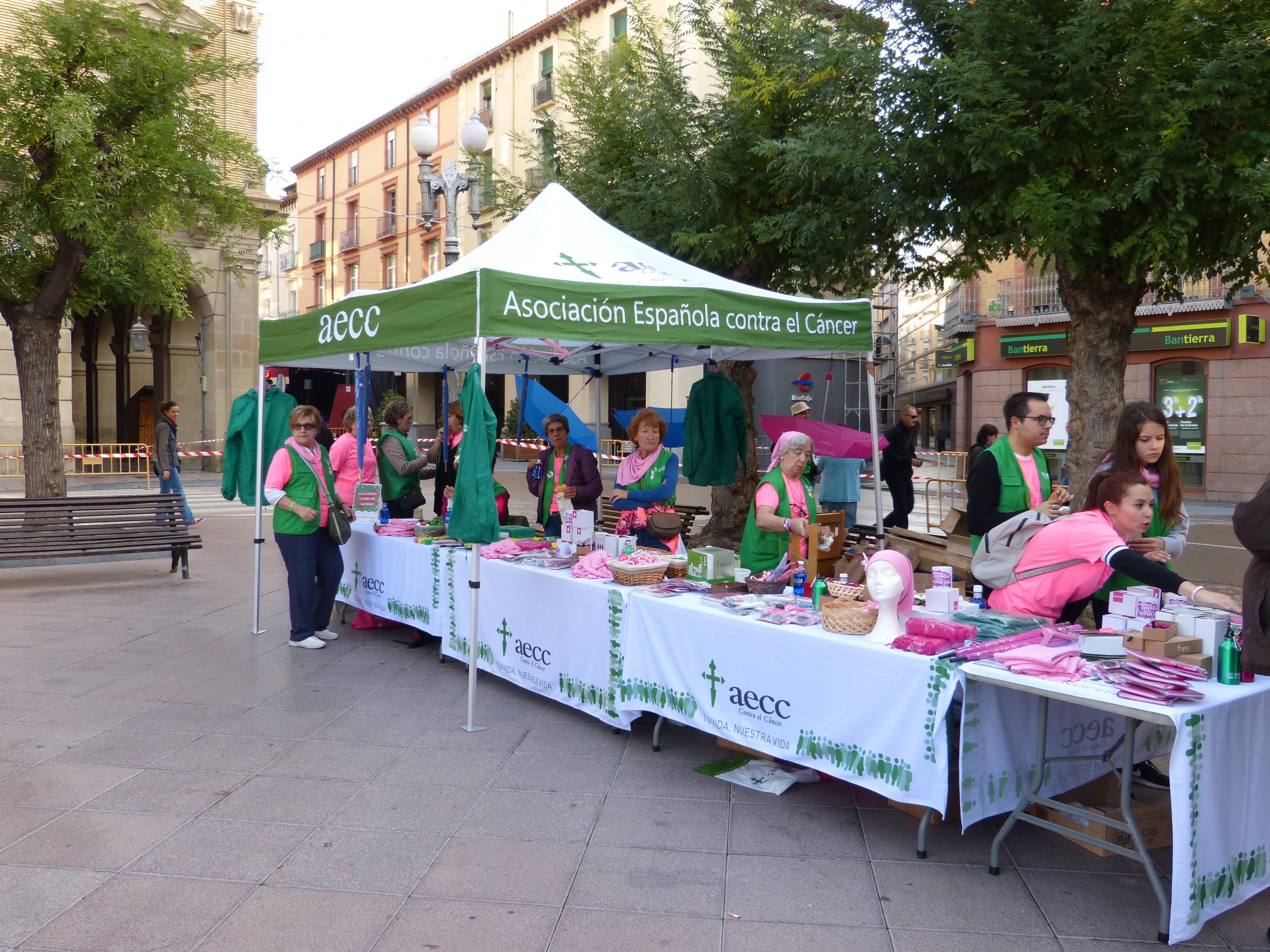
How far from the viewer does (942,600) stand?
4.10m

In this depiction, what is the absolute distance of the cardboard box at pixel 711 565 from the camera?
16.3 ft

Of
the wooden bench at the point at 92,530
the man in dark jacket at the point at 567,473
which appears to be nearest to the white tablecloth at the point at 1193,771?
the man in dark jacket at the point at 567,473

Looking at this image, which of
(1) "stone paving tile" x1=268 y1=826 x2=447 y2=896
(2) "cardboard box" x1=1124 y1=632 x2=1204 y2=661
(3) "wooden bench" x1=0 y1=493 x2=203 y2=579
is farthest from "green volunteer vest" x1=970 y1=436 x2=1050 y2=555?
(3) "wooden bench" x1=0 y1=493 x2=203 y2=579

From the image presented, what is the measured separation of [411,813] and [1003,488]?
3.32 metres

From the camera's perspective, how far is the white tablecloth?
292 centimetres

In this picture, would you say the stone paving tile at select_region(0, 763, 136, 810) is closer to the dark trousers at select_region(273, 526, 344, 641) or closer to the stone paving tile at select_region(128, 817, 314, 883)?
the stone paving tile at select_region(128, 817, 314, 883)

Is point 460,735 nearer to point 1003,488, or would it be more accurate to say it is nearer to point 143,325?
point 1003,488

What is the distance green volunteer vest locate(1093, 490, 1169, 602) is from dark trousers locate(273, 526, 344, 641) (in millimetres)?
4923

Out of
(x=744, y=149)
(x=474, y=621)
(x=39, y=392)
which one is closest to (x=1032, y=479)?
(x=474, y=621)

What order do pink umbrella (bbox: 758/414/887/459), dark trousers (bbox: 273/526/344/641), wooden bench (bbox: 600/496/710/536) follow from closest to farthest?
dark trousers (bbox: 273/526/344/641)
pink umbrella (bbox: 758/414/887/459)
wooden bench (bbox: 600/496/710/536)

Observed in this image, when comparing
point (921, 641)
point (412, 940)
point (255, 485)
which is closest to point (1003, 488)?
point (921, 641)

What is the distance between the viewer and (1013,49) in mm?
6824

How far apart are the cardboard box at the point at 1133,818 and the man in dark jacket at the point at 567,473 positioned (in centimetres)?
444

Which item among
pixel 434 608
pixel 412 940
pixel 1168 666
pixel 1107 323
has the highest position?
pixel 1107 323
